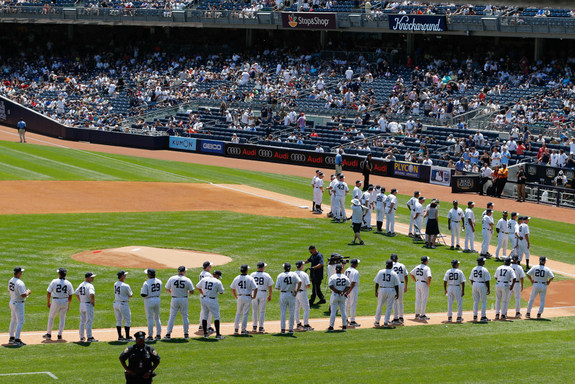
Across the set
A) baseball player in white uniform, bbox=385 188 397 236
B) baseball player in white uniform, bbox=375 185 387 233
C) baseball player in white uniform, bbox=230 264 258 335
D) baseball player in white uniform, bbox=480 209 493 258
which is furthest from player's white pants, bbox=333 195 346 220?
baseball player in white uniform, bbox=230 264 258 335

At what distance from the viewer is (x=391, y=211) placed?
88.1 ft

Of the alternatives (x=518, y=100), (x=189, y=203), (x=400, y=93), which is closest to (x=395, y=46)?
(x=400, y=93)

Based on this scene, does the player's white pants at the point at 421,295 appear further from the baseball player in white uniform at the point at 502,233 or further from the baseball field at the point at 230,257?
the baseball player in white uniform at the point at 502,233

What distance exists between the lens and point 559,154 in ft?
121

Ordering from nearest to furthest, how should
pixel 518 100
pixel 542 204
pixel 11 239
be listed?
pixel 11 239 < pixel 542 204 < pixel 518 100

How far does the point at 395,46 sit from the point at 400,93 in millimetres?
7027

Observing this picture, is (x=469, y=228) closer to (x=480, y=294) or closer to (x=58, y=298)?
(x=480, y=294)

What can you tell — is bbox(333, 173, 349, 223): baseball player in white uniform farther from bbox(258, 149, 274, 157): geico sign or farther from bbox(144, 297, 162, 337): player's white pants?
bbox(258, 149, 274, 157): geico sign

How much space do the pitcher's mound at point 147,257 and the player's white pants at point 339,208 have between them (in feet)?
22.8

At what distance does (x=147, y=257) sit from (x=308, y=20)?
36.0 metres

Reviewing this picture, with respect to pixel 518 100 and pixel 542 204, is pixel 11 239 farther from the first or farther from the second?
pixel 518 100

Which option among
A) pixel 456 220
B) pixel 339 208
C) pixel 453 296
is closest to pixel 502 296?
pixel 453 296

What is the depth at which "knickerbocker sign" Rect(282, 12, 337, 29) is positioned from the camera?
178 ft

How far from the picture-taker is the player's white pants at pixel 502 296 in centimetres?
1812
